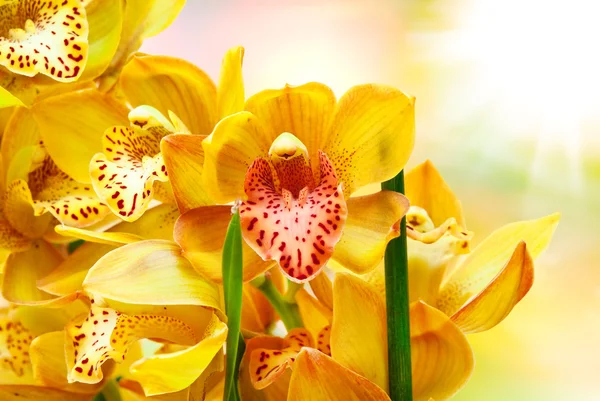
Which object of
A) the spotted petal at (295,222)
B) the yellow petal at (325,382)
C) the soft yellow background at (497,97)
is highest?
the spotted petal at (295,222)

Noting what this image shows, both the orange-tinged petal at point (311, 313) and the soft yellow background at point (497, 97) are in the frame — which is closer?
the orange-tinged petal at point (311, 313)

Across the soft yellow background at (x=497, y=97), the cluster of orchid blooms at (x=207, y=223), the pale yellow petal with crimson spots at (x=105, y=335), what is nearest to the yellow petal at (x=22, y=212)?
the cluster of orchid blooms at (x=207, y=223)

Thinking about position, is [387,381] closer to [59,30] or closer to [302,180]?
[302,180]

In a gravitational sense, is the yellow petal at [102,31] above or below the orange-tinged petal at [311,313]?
above

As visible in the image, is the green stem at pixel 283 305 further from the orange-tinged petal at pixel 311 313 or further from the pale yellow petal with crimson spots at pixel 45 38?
the pale yellow petal with crimson spots at pixel 45 38

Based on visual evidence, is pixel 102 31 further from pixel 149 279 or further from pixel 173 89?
pixel 149 279

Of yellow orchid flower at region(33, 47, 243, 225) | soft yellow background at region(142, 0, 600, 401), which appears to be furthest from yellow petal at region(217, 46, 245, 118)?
soft yellow background at region(142, 0, 600, 401)

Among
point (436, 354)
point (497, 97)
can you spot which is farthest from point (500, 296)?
point (497, 97)

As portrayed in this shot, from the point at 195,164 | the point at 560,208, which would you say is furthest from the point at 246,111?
the point at 560,208

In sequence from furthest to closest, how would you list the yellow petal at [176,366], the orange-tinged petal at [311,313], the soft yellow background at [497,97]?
the soft yellow background at [497,97], the orange-tinged petal at [311,313], the yellow petal at [176,366]
